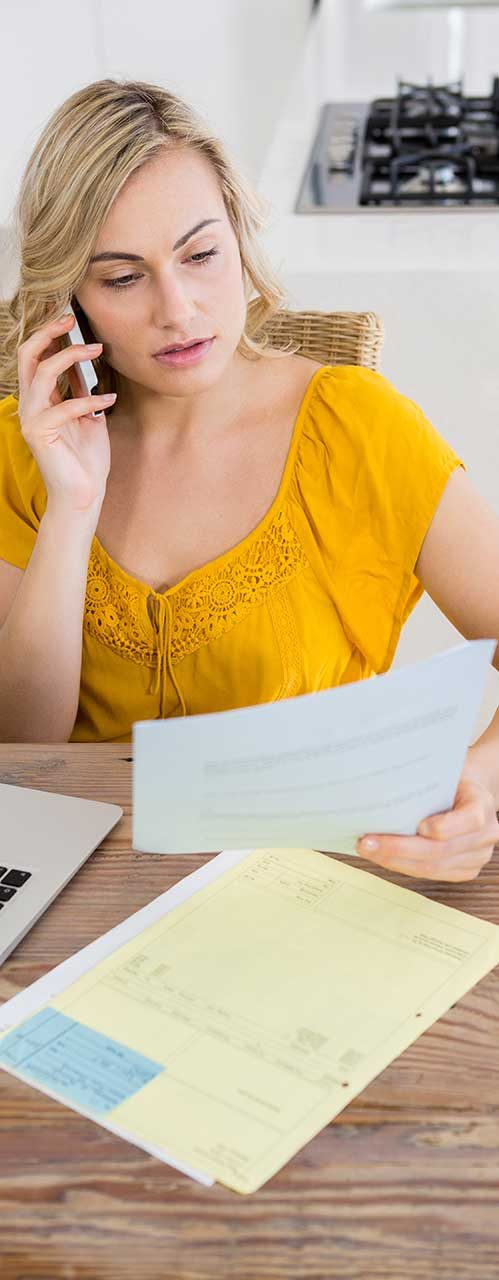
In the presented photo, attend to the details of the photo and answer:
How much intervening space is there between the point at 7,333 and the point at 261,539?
Result: 1.24ft

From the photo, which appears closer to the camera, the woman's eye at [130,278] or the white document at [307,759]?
the white document at [307,759]

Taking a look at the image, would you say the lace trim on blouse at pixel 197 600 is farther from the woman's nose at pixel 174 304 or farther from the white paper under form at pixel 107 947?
the white paper under form at pixel 107 947

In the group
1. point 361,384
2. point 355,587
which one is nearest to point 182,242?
point 361,384

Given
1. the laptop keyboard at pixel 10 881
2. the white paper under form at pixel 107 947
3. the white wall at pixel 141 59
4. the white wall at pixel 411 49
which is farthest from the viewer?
the white wall at pixel 411 49

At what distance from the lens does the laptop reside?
2.87 feet

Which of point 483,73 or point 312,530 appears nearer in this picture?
point 312,530

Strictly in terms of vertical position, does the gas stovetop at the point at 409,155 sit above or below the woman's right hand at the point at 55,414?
below

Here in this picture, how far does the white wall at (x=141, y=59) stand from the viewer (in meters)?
1.78

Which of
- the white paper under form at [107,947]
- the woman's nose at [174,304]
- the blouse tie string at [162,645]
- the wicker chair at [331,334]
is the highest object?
the woman's nose at [174,304]

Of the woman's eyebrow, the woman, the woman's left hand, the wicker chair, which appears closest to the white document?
the woman's left hand

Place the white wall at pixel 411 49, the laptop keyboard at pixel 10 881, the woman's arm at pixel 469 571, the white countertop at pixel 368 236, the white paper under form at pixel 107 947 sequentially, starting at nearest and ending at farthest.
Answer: the white paper under form at pixel 107 947 < the laptop keyboard at pixel 10 881 < the woman's arm at pixel 469 571 < the white countertop at pixel 368 236 < the white wall at pixel 411 49

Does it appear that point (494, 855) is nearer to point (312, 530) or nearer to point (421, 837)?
point (421, 837)

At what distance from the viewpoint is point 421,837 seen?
84cm

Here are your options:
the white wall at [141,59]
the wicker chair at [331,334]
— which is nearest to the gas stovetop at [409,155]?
the white wall at [141,59]
